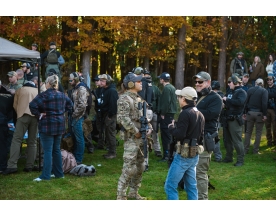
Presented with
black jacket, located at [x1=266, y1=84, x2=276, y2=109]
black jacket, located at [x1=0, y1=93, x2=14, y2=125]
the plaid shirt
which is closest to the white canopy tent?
the plaid shirt

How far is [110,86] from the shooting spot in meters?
10.1

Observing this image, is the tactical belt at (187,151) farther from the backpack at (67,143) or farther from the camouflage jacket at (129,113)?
the backpack at (67,143)

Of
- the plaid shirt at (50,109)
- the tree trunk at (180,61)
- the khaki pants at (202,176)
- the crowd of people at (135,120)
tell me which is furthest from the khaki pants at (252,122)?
the tree trunk at (180,61)

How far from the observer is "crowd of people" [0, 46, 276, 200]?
222 inches

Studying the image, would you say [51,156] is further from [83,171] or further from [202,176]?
[202,176]

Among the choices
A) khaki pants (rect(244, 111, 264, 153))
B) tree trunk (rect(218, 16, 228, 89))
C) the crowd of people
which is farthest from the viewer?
tree trunk (rect(218, 16, 228, 89))

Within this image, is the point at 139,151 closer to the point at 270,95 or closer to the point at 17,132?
the point at 17,132

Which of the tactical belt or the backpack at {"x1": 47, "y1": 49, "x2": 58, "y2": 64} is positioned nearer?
the tactical belt

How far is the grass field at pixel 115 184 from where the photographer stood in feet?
23.2

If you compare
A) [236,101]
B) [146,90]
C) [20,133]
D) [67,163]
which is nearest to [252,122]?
[236,101]

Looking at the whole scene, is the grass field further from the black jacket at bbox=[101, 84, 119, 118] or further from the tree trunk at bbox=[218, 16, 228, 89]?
the tree trunk at bbox=[218, 16, 228, 89]

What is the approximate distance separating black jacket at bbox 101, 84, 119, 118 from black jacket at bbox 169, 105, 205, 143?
4396 millimetres

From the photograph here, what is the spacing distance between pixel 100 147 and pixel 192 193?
6097 mm
